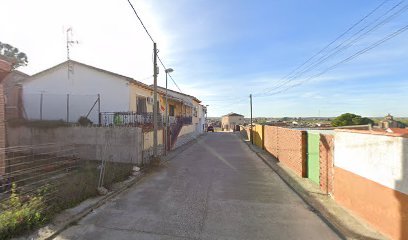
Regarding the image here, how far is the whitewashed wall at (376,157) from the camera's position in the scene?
15.3 feet

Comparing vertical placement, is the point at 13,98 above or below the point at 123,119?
above

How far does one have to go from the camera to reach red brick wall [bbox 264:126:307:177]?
1080 centimetres

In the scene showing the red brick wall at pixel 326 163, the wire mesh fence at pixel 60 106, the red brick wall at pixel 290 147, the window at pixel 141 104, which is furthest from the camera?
the window at pixel 141 104

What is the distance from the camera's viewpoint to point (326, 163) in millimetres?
8258

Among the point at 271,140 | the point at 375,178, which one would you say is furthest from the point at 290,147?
the point at 375,178

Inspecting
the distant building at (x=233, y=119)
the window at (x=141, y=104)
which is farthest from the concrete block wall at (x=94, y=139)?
the distant building at (x=233, y=119)

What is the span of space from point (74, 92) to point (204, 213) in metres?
14.5

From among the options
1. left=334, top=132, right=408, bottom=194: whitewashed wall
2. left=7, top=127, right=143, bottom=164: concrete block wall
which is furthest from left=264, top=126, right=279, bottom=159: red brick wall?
left=334, top=132, right=408, bottom=194: whitewashed wall

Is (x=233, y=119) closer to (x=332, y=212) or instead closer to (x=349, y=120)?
(x=349, y=120)

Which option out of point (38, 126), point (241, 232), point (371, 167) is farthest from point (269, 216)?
Answer: point (38, 126)

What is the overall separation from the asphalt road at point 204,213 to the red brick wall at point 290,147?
154 cm

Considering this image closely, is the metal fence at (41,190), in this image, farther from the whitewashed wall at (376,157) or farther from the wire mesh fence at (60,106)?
the whitewashed wall at (376,157)

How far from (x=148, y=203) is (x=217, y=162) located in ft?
25.0

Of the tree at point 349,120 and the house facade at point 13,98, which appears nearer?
the house facade at point 13,98
